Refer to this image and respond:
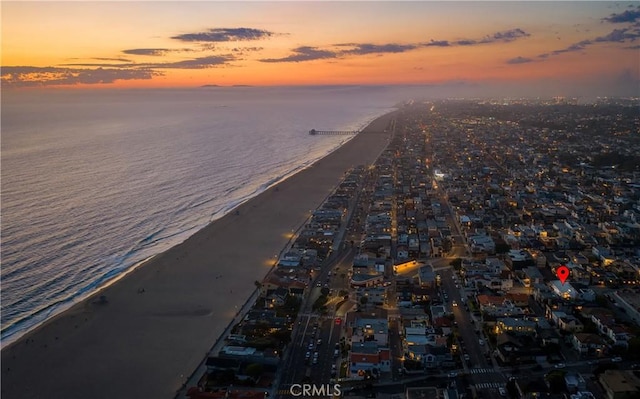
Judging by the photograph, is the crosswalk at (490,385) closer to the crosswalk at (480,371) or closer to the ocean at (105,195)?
the crosswalk at (480,371)

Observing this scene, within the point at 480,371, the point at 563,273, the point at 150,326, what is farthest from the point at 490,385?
the point at 150,326

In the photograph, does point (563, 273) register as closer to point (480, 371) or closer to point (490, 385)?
point (480, 371)

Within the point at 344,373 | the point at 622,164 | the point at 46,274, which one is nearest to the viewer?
the point at 344,373

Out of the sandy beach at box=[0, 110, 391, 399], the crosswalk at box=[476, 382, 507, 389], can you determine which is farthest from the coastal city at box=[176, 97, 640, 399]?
the sandy beach at box=[0, 110, 391, 399]

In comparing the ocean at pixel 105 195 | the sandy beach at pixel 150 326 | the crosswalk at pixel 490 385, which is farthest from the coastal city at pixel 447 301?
the ocean at pixel 105 195

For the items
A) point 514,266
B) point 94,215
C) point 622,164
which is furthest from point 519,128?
point 94,215

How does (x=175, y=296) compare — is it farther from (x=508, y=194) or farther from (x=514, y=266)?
(x=508, y=194)
